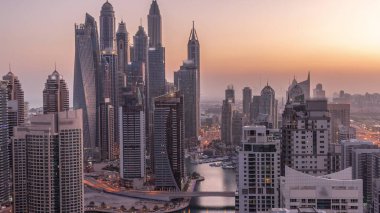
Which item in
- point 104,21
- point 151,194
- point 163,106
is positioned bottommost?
point 151,194

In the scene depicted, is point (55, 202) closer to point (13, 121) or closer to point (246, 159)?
point (246, 159)

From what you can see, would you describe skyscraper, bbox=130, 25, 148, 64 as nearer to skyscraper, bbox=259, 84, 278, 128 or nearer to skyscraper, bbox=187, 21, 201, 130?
skyscraper, bbox=187, 21, 201, 130

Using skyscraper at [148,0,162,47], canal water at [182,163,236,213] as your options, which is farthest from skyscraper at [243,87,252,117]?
canal water at [182,163,236,213]

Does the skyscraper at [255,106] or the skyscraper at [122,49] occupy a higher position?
the skyscraper at [122,49]

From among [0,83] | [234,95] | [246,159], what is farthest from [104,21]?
[246,159]

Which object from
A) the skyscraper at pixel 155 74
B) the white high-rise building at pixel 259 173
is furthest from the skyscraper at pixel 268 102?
the white high-rise building at pixel 259 173

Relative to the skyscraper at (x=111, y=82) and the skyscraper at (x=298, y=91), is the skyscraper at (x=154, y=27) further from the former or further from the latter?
the skyscraper at (x=298, y=91)
